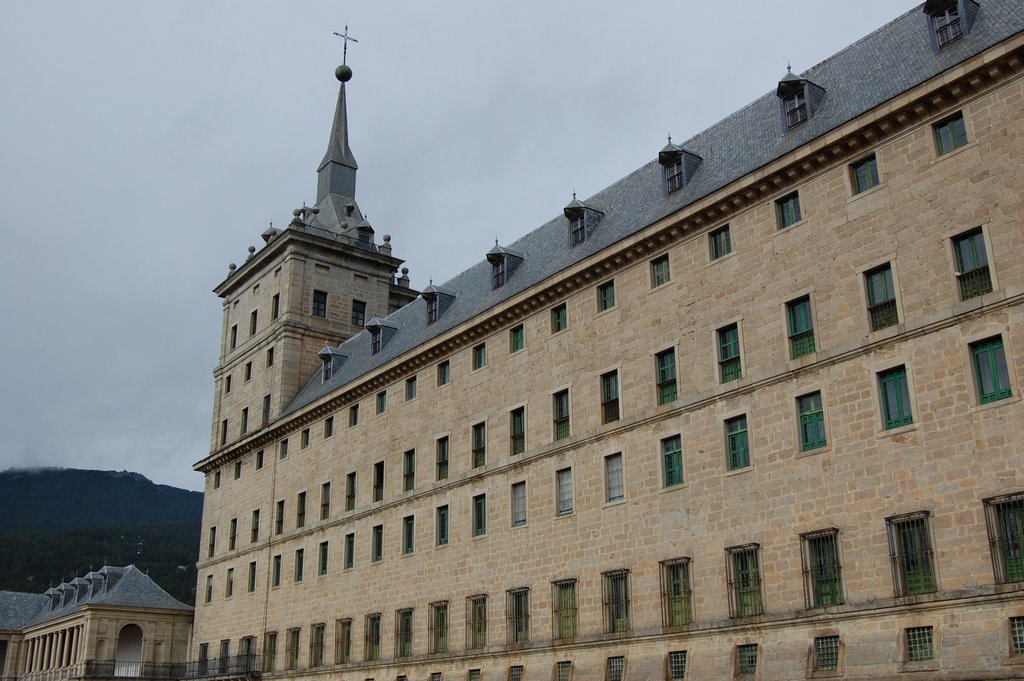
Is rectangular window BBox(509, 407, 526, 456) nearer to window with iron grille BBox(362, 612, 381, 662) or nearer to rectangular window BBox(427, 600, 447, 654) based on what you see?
rectangular window BBox(427, 600, 447, 654)

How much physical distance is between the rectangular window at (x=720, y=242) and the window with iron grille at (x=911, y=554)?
9.43 meters

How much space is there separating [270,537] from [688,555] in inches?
1106

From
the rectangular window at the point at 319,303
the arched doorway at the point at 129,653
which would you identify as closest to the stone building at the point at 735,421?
the rectangular window at the point at 319,303

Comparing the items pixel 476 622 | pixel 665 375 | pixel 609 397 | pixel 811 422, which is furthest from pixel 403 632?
pixel 811 422

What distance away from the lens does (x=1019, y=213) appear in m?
23.6

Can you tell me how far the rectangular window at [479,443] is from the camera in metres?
38.4

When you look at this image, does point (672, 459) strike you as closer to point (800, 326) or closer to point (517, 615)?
point (800, 326)

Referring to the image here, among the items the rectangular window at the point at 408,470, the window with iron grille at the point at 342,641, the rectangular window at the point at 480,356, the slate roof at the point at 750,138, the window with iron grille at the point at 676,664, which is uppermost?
the slate roof at the point at 750,138

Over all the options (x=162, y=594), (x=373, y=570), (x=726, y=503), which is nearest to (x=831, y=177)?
(x=726, y=503)

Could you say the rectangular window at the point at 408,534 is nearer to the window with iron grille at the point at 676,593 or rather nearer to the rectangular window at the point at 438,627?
the rectangular window at the point at 438,627

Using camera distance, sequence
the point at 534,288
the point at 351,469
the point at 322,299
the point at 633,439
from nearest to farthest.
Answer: the point at 633,439
the point at 534,288
the point at 351,469
the point at 322,299

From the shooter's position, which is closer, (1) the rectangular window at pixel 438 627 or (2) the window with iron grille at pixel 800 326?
(2) the window with iron grille at pixel 800 326

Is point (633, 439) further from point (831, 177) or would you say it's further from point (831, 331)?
point (831, 177)

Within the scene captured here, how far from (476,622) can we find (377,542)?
26.5 ft
